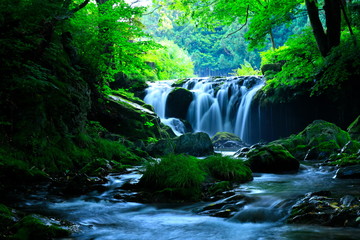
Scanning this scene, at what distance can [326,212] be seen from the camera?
12.5 feet

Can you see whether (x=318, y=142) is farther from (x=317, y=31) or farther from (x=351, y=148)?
(x=317, y=31)

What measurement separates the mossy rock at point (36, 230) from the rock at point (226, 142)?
Result: 14945 mm

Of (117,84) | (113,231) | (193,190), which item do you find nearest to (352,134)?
(193,190)

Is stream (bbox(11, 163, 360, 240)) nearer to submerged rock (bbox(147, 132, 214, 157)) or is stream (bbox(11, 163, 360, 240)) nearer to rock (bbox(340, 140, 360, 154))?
rock (bbox(340, 140, 360, 154))

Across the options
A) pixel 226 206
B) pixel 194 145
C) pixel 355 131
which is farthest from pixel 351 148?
pixel 226 206

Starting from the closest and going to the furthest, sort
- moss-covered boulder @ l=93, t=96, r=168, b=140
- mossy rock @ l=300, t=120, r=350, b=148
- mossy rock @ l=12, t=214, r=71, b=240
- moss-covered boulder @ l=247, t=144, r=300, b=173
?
mossy rock @ l=12, t=214, r=71, b=240 < moss-covered boulder @ l=247, t=144, r=300, b=173 < mossy rock @ l=300, t=120, r=350, b=148 < moss-covered boulder @ l=93, t=96, r=168, b=140

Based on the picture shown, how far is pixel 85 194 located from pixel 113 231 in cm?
197

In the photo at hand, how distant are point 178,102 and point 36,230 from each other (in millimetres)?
20214

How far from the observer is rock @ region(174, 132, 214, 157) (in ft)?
40.1

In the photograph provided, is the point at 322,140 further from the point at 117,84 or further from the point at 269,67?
the point at 117,84

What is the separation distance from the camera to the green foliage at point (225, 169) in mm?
6671

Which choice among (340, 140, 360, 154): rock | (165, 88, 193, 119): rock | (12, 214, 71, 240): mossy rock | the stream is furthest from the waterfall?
(12, 214, 71, 240): mossy rock

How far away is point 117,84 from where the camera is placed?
22.4m

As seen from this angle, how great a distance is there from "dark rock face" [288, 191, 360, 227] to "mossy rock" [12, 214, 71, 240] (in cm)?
299
